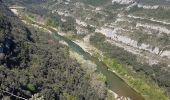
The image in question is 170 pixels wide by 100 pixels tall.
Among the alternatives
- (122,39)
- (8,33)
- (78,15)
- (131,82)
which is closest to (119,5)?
(78,15)

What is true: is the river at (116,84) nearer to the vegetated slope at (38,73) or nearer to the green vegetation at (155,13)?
the vegetated slope at (38,73)

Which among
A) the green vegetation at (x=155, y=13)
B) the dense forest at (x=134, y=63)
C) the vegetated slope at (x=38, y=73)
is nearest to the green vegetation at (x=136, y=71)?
the dense forest at (x=134, y=63)

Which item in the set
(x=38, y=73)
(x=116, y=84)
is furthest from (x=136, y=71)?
(x=38, y=73)

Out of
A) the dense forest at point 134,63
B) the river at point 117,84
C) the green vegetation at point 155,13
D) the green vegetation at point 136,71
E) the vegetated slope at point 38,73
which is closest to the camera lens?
the vegetated slope at point 38,73

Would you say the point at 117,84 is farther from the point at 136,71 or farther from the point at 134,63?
the point at 134,63

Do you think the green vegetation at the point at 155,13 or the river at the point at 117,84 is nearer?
the river at the point at 117,84

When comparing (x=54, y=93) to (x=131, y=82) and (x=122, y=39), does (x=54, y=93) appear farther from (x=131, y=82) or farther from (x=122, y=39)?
(x=122, y=39)

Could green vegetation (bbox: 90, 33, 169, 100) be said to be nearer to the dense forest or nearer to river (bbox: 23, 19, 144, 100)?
the dense forest
